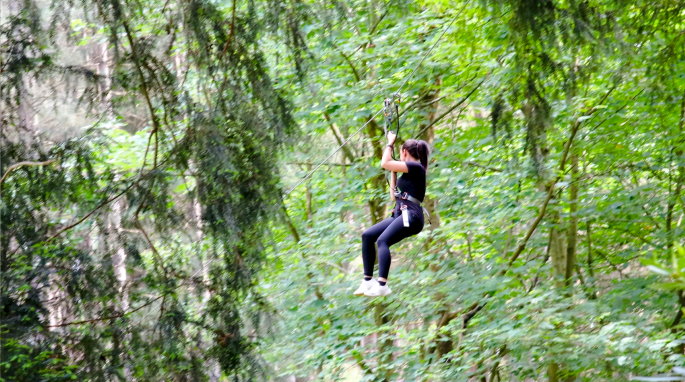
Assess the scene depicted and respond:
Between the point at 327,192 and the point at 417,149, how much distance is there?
396 cm

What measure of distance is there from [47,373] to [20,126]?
6.28 feet


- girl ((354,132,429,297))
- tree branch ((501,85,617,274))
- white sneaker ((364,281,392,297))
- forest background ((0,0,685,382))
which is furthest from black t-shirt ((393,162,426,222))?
tree branch ((501,85,617,274))

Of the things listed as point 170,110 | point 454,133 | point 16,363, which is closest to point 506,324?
point 454,133

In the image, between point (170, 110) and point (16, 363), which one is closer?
point (16, 363)

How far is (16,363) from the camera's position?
15.0 ft

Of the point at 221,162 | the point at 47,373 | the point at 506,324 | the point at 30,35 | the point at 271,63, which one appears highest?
the point at 271,63

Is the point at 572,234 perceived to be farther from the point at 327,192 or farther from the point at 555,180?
the point at 327,192

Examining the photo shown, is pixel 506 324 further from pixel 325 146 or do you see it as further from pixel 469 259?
pixel 325 146

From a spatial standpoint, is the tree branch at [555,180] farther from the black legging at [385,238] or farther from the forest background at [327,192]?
the black legging at [385,238]

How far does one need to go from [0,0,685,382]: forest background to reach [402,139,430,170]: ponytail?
621mm

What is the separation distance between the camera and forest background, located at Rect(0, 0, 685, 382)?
16.3ft

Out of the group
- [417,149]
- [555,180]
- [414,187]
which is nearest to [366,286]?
[414,187]

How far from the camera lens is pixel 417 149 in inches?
171

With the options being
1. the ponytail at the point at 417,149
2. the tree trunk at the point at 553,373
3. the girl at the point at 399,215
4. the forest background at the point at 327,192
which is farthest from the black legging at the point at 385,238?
the tree trunk at the point at 553,373
